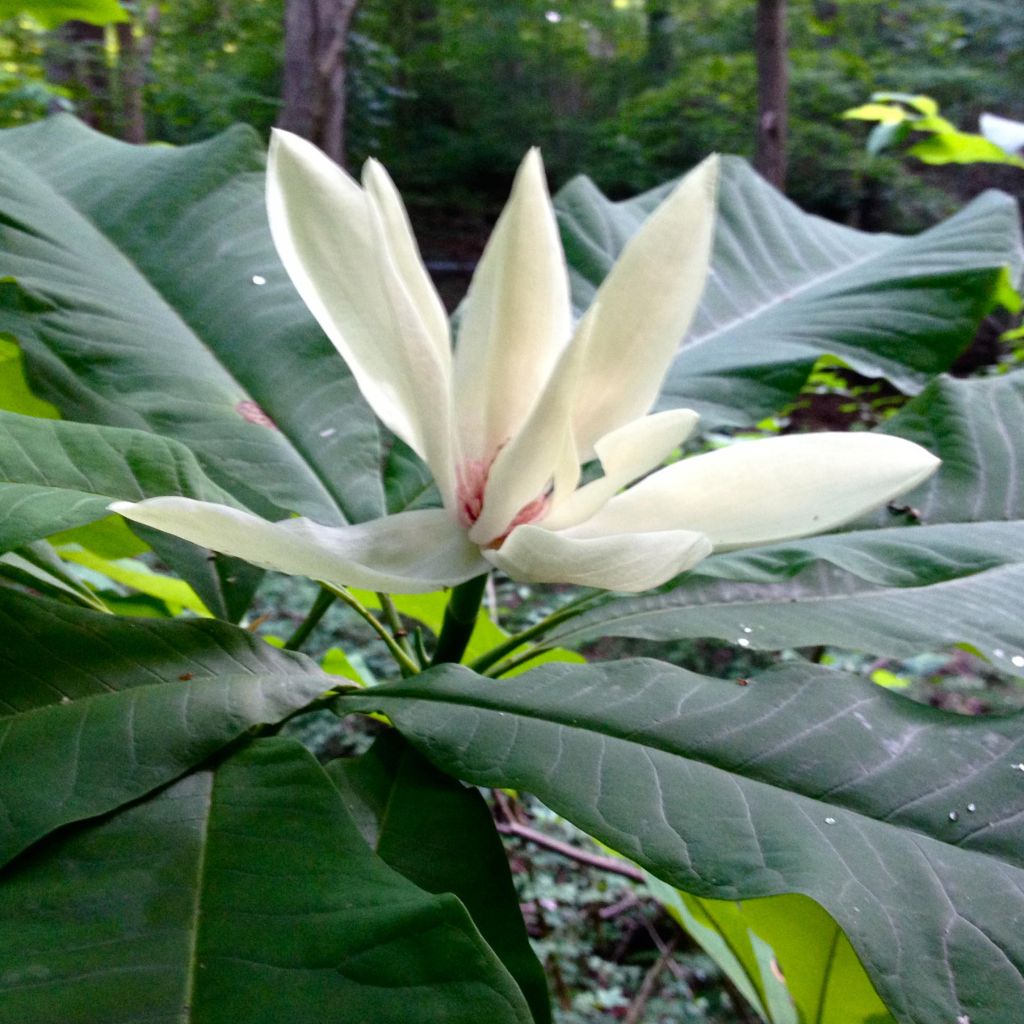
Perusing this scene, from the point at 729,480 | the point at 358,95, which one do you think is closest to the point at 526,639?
the point at 729,480

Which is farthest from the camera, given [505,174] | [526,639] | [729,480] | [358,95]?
[505,174]

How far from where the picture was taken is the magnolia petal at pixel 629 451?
19.9 inches

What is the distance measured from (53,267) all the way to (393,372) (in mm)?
318

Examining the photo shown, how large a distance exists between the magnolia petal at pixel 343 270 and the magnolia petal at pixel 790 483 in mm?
148

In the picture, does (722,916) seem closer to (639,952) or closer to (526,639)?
(526,639)

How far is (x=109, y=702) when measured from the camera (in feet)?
1.51

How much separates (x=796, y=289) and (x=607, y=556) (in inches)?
24.3

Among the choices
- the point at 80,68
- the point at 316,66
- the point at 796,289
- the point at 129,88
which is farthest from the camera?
the point at 129,88

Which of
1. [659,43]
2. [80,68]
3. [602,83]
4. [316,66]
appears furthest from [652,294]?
[659,43]

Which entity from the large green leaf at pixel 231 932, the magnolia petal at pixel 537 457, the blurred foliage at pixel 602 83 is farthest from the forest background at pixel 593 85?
the large green leaf at pixel 231 932

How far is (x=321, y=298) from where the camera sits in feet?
1.81

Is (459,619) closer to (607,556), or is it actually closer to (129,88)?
(607,556)

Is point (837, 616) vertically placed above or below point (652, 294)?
below

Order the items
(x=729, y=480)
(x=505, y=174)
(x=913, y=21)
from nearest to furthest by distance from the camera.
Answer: (x=729, y=480)
(x=913, y=21)
(x=505, y=174)
